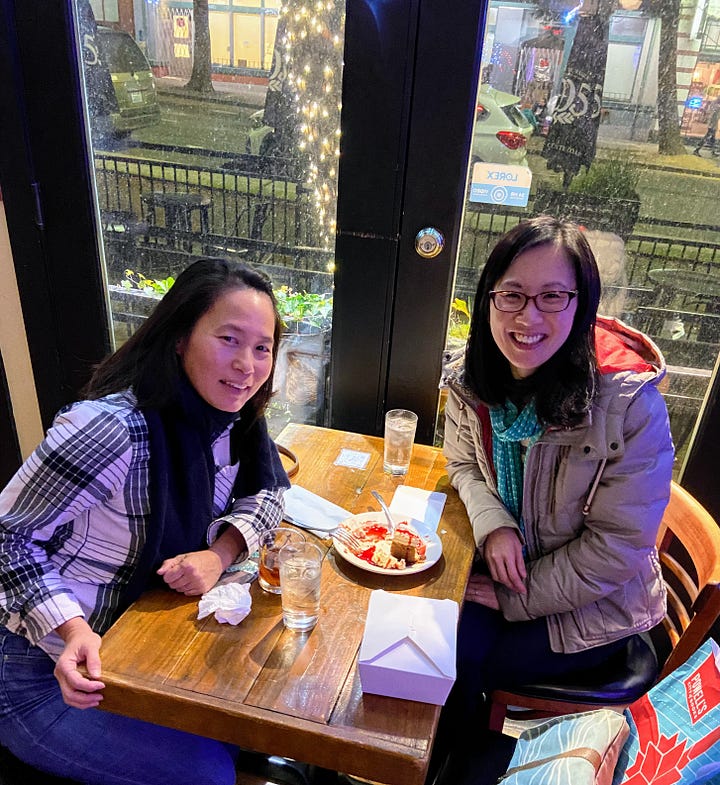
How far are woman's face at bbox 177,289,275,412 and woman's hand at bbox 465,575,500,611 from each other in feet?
2.44

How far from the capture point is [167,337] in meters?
1.34

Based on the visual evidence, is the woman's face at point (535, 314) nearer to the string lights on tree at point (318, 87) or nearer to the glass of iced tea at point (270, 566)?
the glass of iced tea at point (270, 566)

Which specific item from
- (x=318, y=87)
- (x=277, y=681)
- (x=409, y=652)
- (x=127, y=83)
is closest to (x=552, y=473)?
(x=409, y=652)

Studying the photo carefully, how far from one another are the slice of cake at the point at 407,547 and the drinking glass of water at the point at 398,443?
1.20ft

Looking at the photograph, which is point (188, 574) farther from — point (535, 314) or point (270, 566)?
point (535, 314)

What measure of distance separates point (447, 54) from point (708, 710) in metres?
1.69

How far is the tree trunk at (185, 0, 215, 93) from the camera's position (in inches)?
79.7

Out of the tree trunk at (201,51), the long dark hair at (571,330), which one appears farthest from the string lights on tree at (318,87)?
the long dark hair at (571,330)

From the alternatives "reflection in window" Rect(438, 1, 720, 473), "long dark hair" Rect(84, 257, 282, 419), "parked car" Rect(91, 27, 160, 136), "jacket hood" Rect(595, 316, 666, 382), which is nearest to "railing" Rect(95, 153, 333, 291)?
"parked car" Rect(91, 27, 160, 136)

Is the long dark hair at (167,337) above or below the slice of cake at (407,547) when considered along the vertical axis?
above

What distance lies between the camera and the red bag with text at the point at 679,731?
2.72ft

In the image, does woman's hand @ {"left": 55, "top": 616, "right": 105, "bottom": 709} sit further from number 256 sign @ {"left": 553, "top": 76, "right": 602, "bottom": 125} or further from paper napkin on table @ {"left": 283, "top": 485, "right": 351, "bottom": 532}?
number 256 sign @ {"left": 553, "top": 76, "right": 602, "bottom": 125}

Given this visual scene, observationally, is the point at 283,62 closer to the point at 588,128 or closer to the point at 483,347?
the point at 588,128

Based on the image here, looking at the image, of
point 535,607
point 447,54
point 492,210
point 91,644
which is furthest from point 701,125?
point 91,644
